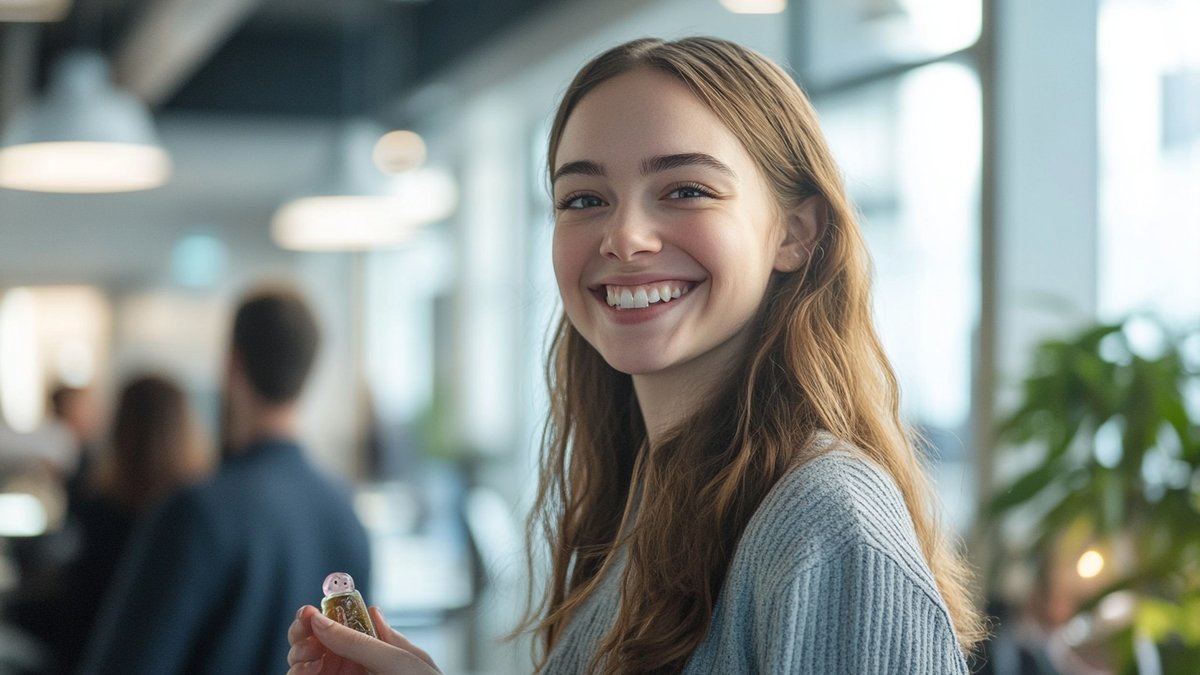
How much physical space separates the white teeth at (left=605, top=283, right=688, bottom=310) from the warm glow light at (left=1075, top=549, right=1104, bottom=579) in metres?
1.89

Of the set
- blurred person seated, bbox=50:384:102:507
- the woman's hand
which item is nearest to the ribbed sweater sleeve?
the woman's hand

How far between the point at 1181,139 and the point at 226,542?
261cm

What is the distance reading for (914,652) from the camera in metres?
0.96

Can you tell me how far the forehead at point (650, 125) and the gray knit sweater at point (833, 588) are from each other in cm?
31

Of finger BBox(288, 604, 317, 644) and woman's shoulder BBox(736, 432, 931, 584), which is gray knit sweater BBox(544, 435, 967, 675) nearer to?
woman's shoulder BBox(736, 432, 931, 584)

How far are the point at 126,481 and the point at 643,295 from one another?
287 centimetres

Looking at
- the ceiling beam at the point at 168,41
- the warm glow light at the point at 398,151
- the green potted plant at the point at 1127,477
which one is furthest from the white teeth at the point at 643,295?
the ceiling beam at the point at 168,41

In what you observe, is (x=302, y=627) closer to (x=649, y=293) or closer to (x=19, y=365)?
(x=649, y=293)

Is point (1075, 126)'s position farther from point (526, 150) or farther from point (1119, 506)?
point (526, 150)

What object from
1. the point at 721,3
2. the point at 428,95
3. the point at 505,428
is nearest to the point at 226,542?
the point at 721,3

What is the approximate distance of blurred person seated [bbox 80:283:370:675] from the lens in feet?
7.48

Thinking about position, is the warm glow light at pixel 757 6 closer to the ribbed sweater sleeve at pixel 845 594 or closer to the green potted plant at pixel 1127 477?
the green potted plant at pixel 1127 477

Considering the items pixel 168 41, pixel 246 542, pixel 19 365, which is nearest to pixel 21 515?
pixel 168 41

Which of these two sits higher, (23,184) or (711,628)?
(23,184)
